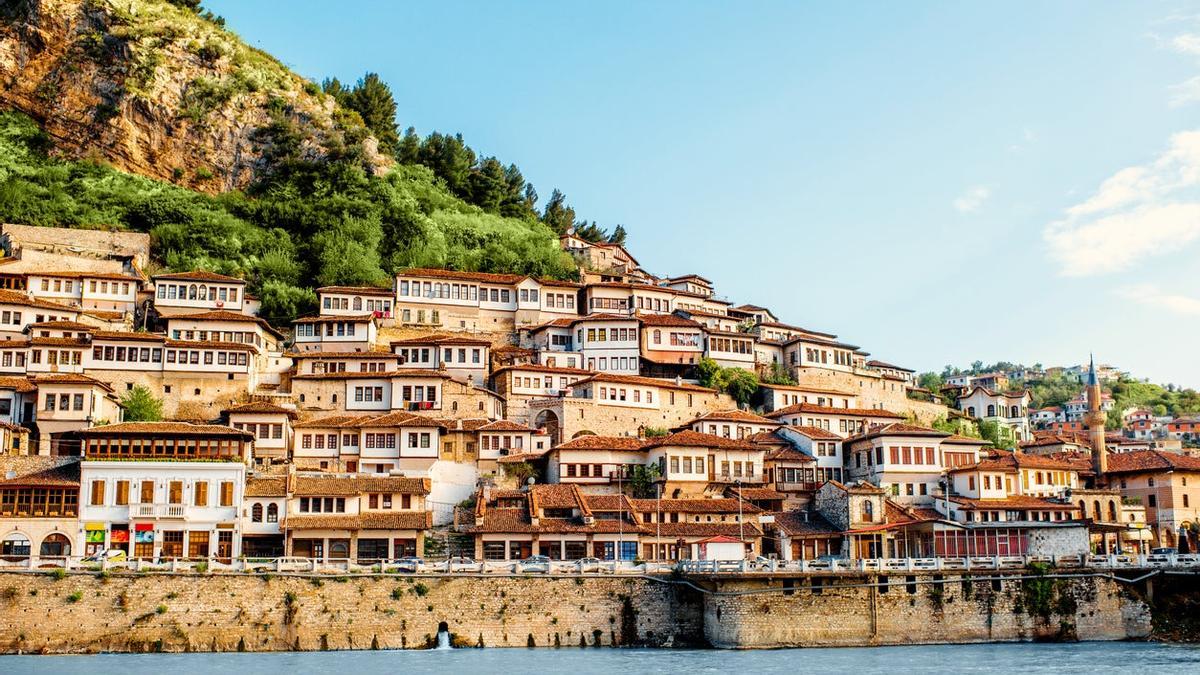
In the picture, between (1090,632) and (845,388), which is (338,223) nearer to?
(845,388)

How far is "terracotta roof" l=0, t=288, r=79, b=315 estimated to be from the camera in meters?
68.0

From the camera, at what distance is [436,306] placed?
81.8 metres

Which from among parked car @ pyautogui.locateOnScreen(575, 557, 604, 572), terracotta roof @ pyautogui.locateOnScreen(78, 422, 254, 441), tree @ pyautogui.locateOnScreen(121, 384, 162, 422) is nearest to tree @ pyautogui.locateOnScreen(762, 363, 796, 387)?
parked car @ pyautogui.locateOnScreen(575, 557, 604, 572)

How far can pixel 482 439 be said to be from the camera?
64.5 m

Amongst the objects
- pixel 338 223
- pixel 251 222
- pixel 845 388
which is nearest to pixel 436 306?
pixel 338 223

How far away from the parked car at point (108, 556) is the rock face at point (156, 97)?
171 feet

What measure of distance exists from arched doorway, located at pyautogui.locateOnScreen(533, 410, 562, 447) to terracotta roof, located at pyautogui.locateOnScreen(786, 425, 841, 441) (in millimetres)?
13669

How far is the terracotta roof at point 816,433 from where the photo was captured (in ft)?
222

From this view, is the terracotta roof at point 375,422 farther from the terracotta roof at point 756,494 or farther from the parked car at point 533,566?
the terracotta roof at point 756,494

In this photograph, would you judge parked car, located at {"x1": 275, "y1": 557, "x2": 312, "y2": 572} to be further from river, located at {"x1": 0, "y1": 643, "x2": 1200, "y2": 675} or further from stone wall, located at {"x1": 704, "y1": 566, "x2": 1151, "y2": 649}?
stone wall, located at {"x1": 704, "y1": 566, "x2": 1151, "y2": 649}

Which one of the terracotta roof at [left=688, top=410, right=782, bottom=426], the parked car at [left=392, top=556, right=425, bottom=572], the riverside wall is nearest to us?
the riverside wall

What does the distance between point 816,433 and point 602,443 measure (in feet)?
44.0

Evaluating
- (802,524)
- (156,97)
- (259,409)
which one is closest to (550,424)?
(259,409)

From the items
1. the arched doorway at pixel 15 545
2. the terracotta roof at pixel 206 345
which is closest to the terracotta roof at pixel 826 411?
the terracotta roof at pixel 206 345
